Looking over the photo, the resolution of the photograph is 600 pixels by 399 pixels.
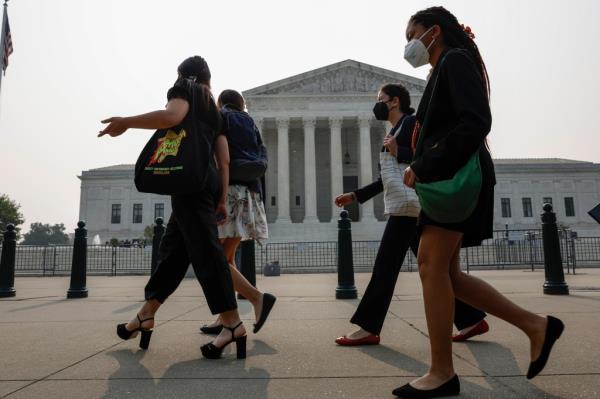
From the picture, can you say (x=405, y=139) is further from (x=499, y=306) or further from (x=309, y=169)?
(x=309, y=169)

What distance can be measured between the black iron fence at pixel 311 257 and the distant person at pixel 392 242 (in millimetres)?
12148

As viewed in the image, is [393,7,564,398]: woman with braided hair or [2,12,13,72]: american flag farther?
[2,12,13,72]: american flag

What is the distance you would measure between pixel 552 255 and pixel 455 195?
218 inches

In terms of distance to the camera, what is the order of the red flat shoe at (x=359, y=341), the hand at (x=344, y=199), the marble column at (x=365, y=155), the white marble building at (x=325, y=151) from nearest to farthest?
the red flat shoe at (x=359, y=341) → the hand at (x=344, y=199) → the white marble building at (x=325, y=151) → the marble column at (x=365, y=155)

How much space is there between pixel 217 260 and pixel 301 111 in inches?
1484

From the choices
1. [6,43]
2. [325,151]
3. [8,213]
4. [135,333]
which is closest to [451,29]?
[135,333]

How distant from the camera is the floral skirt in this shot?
11.8 ft


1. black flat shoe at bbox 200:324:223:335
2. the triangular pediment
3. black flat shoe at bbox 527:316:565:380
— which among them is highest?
the triangular pediment

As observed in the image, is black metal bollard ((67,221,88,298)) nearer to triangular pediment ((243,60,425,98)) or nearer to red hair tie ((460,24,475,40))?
red hair tie ((460,24,475,40))

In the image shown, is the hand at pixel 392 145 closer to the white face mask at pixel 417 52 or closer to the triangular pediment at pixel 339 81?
the white face mask at pixel 417 52

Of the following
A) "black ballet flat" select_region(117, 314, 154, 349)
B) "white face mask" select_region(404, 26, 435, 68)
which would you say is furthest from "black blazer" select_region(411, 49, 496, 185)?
"black ballet flat" select_region(117, 314, 154, 349)

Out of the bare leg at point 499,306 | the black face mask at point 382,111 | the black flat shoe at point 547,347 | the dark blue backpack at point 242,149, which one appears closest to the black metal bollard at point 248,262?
the dark blue backpack at point 242,149

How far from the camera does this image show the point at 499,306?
2.22 metres

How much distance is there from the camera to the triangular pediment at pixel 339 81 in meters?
39.7
